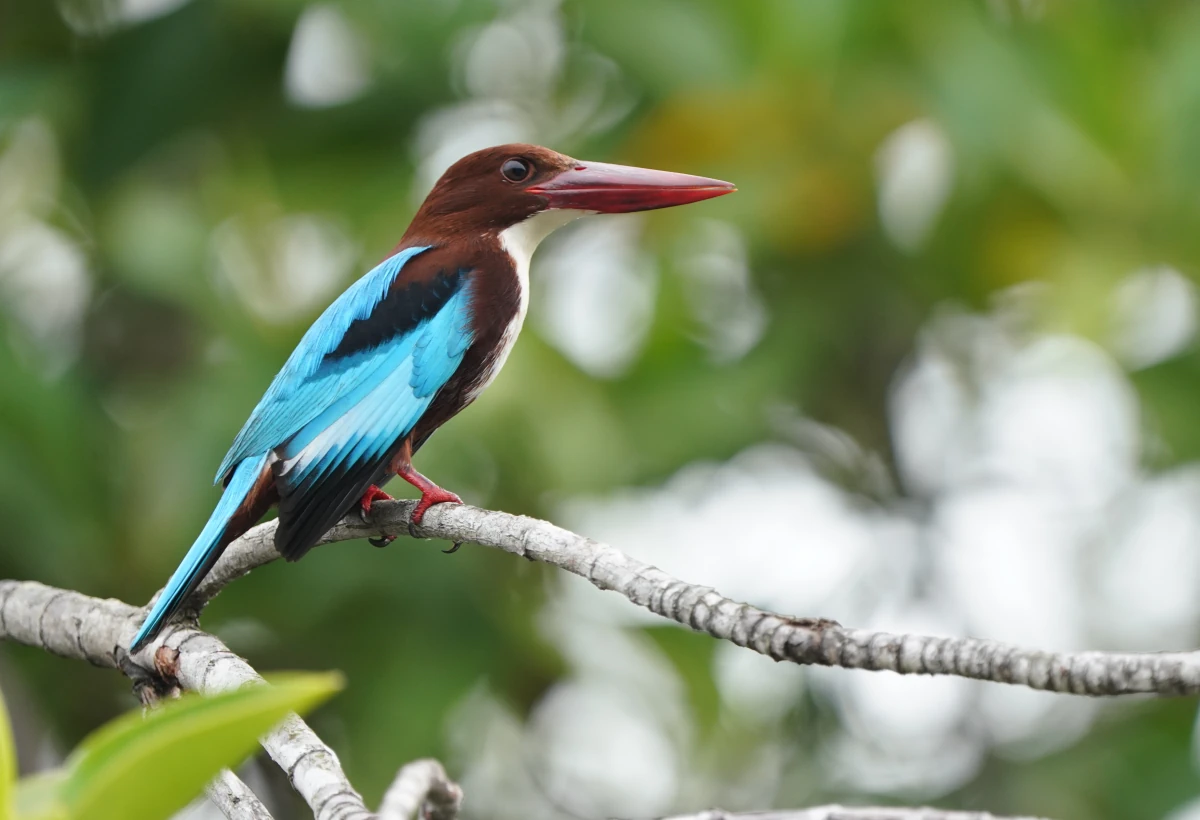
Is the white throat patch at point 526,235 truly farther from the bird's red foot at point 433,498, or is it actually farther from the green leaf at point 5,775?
the green leaf at point 5,775

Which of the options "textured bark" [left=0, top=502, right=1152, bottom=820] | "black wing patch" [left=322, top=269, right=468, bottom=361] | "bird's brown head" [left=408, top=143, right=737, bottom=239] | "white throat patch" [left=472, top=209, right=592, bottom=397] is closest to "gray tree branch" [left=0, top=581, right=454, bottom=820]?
"textured bark" [left=0, top=502, right=1152, bottom=820]

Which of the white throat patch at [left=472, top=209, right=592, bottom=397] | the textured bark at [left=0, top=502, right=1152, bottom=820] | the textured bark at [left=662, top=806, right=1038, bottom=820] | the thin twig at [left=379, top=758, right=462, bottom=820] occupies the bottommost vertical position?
the thin twig at [left=379, top=758, right=462, bottom=820]

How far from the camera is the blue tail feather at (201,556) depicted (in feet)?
8.07

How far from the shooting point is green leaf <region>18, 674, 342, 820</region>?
3.31ft

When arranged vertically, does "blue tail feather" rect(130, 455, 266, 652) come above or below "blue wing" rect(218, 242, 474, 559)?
below

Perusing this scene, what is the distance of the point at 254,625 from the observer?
438 cm

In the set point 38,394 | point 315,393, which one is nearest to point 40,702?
point 38,394

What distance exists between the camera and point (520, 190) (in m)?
3.38

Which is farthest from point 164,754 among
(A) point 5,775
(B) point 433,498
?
(B) point 433,498

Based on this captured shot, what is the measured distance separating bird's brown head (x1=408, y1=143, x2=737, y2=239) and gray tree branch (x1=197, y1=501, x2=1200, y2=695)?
124 centimetres

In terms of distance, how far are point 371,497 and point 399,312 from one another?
41cm

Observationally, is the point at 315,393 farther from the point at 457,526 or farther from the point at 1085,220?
the point at 1085,220

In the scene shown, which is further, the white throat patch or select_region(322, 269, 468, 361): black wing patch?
the white throat patch

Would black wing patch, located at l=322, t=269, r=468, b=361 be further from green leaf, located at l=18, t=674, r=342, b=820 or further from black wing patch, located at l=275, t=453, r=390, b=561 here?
green leaf, located at l=18, t=674, r=342, b=820
